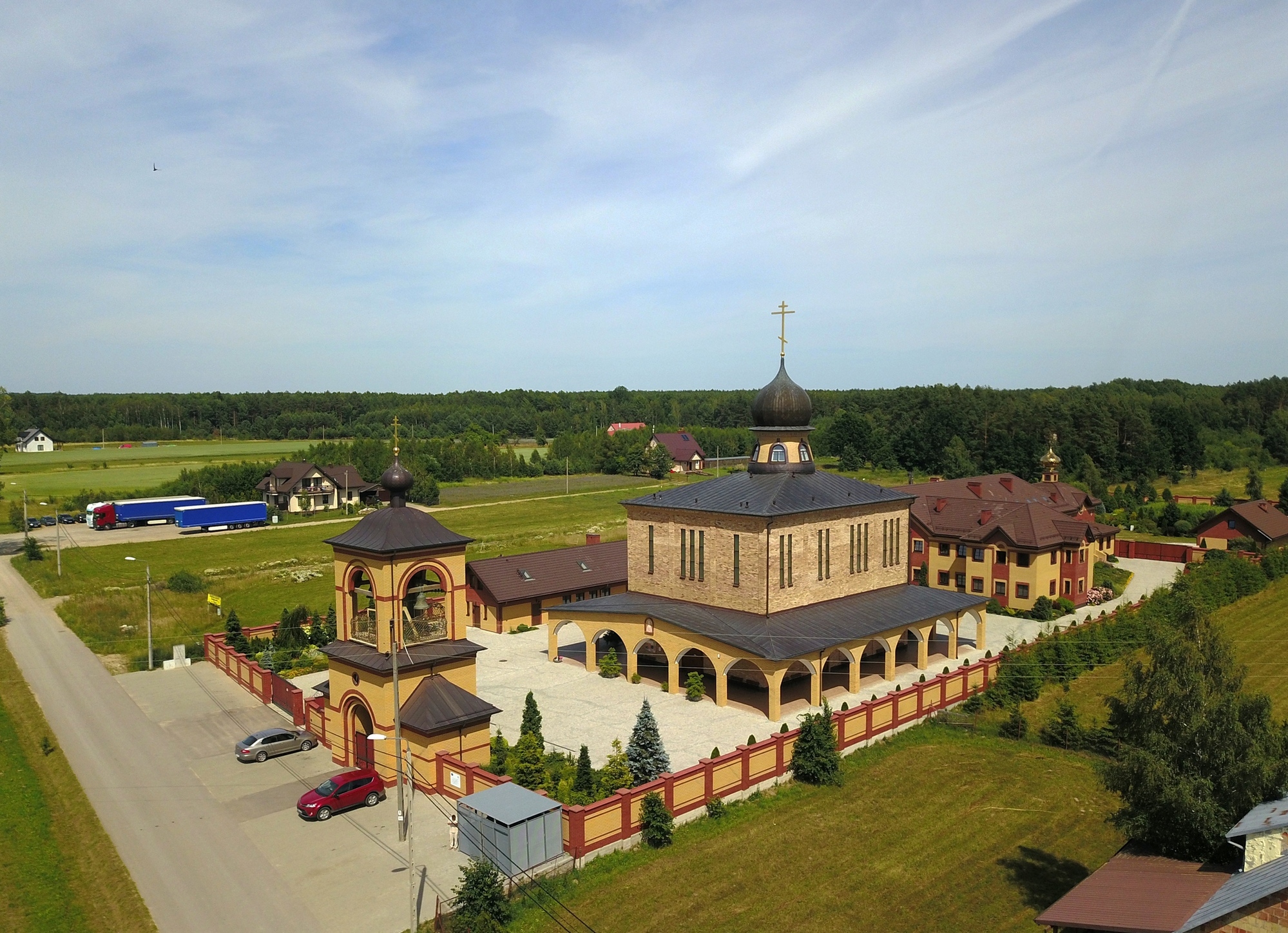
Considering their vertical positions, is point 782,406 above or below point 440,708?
above

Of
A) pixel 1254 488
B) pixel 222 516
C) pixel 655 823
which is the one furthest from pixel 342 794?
pixel 1254 488

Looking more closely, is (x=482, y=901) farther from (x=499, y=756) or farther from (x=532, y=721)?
(x=532, y=721)

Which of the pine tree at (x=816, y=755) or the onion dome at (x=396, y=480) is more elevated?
the onion dome at (x=396, y=480)

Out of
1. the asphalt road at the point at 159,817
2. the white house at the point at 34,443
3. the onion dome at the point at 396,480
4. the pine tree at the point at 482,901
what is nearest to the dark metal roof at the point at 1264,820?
the pine tree at the point at 482,901

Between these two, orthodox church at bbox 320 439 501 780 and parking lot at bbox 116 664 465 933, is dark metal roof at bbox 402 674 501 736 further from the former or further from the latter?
parking lot at bbox 116 664 465 933

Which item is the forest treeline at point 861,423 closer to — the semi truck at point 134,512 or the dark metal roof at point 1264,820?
the semi truck at point 134,512

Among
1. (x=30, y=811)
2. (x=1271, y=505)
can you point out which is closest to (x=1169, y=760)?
(x=30, y=811)
